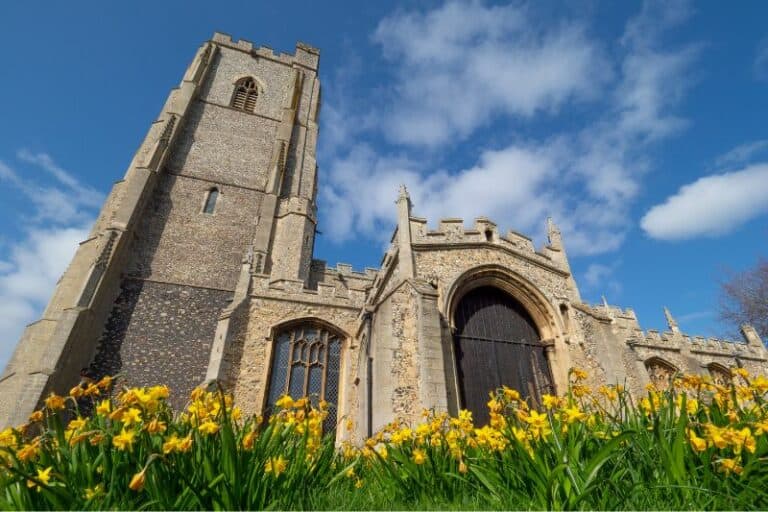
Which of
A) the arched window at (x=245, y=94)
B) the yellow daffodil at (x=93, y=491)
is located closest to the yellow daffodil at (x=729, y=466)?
the yellow daffodil at (x=93, y=491)

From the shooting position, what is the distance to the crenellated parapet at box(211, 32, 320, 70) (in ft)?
78.3

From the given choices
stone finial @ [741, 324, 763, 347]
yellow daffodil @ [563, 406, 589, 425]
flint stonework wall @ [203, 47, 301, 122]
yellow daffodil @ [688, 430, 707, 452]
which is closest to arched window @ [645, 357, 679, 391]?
stone finial @ [741, 324, 763, 347]

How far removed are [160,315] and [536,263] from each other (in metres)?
12.4

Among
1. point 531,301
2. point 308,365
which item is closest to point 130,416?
point 308,365

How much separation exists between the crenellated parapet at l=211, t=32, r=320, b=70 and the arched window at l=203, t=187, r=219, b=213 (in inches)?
495

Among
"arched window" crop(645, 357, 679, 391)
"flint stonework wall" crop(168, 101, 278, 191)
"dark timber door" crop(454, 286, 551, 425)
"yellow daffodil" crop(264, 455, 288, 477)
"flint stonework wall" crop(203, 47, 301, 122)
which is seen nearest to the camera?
"yellow daffodil" crop(264, 455, 288, 477)

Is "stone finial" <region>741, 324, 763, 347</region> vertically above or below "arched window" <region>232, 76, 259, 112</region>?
below

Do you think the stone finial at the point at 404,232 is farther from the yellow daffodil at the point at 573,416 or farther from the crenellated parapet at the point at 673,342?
the crenellated parapet at the point at 673,342

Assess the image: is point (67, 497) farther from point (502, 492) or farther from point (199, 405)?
point (502, 492)

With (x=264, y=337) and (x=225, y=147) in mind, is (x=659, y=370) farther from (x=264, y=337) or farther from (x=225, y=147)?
(x=225, y=147)

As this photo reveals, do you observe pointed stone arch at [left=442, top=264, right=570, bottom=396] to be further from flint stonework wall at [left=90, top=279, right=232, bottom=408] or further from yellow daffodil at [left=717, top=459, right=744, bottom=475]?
flint stonework wall at [left=90, top=279, right=232, bottom=408]

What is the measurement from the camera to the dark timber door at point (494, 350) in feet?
26.8

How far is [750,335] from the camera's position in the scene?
19.1m

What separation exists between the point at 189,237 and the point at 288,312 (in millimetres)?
7010
